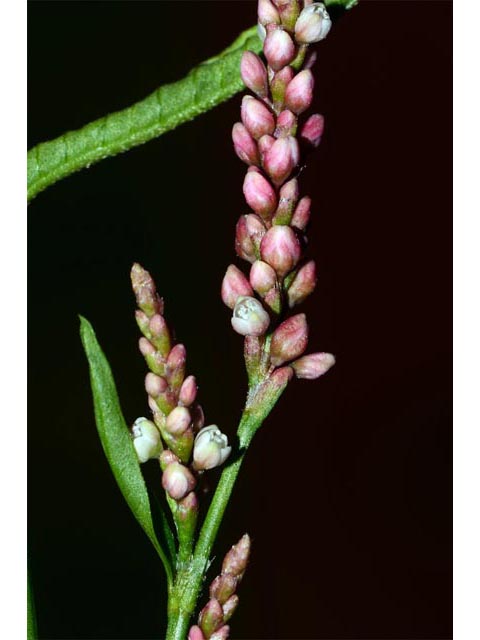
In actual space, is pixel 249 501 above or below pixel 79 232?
below

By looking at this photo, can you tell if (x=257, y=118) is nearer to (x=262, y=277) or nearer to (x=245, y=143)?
(x=245, y=143)

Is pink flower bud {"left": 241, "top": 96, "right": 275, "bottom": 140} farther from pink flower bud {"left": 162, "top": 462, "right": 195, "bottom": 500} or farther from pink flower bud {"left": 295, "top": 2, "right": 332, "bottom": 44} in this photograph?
pink flower bud {"left": 162, "top": 462, "right": 195, "bottom": 500}

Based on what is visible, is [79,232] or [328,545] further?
[328,545]

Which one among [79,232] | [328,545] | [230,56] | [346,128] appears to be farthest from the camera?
[328,545]

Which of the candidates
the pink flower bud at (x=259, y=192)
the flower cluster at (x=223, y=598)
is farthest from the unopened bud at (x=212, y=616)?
the pink flower bud at (x=259, y=192)

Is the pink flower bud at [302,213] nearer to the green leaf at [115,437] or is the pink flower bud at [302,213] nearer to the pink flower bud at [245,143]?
the pink flower bud at [245,143]

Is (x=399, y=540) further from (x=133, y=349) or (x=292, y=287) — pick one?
(x=292, y=287)

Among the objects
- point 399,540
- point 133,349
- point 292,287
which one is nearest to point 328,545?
point 399,540

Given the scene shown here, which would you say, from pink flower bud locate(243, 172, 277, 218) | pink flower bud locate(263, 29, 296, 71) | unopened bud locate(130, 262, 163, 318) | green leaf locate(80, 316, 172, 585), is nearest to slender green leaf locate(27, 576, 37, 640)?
green leaf locate(80, 316, 172, 585)
